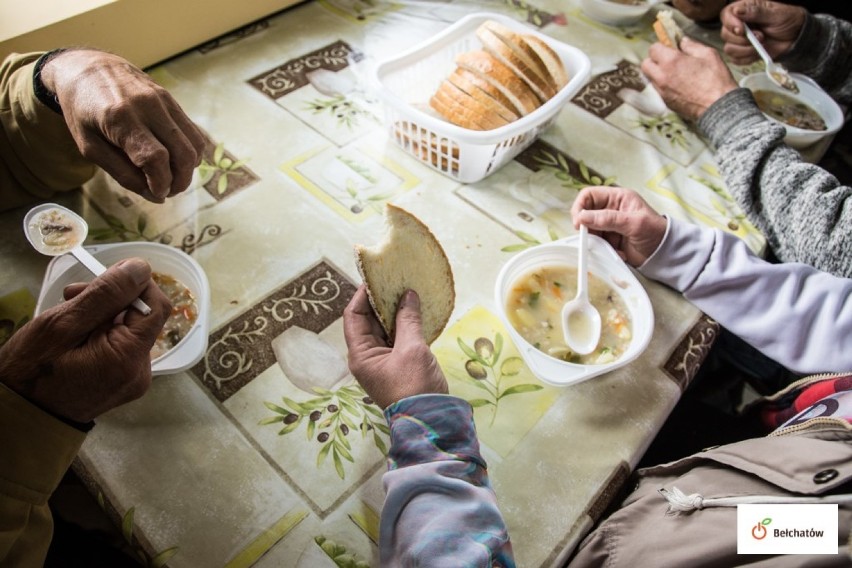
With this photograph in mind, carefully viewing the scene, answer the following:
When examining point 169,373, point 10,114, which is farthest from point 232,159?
point 169,373

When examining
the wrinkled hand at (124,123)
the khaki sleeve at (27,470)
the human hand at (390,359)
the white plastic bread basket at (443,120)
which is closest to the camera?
the khaki sleeve at (27,470)

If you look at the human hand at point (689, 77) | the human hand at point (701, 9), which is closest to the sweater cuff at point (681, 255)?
the human hand at point (689, 77)

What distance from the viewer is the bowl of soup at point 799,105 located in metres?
1.47

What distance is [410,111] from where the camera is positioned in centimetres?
120

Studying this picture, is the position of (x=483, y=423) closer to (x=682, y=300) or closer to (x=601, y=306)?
(x=601, y=306)

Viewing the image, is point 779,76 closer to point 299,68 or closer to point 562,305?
point 562,305

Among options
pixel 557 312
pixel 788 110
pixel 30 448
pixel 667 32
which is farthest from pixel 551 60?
pixel 30 448

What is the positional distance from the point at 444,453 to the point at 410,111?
2.65 ft

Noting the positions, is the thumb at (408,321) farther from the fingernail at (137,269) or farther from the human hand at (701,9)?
the human hand at (701,9)

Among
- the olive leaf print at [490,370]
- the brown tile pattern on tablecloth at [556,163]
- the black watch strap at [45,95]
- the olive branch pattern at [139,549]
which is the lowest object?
the olive branch pattern at [139,549]

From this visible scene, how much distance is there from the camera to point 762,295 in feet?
3.49

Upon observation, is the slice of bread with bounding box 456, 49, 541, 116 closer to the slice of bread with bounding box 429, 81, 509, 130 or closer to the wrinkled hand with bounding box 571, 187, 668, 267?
the slice of bread with bounding box 429, 81, 509, 130

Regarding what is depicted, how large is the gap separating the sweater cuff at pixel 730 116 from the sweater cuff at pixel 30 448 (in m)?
1.61

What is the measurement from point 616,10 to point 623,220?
3.47ft
